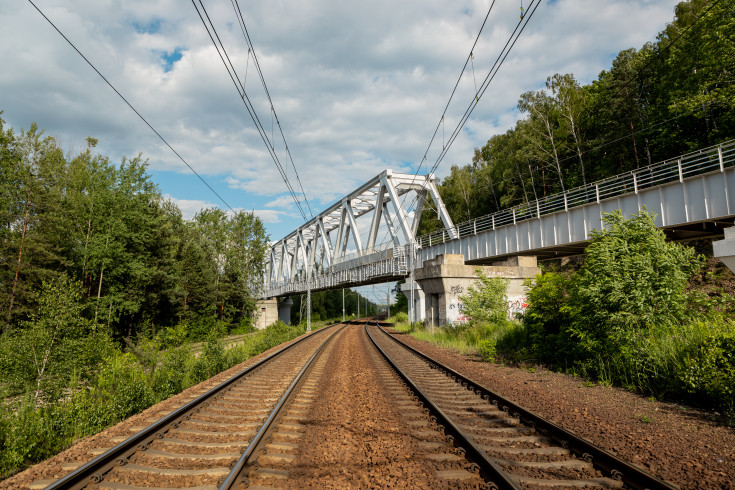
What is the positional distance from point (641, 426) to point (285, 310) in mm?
80567

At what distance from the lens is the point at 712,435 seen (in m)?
5.31

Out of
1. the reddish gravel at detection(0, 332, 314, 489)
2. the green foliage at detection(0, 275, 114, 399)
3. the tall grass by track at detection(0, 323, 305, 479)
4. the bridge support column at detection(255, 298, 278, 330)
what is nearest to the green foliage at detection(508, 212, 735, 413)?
the reddish gravel at detection(0, 332, 314, 489)

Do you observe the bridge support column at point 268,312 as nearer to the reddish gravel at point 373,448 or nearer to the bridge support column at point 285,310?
the bridge support column at point 285,310

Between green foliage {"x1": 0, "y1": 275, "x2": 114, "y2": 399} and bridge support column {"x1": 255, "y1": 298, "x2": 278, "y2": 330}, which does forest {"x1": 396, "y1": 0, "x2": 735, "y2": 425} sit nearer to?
green foliage {"x1": 0, "y1": 275, "x2": 114, "y2": 399}

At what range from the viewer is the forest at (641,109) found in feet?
89.0

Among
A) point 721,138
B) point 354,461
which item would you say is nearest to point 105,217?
point 354,461

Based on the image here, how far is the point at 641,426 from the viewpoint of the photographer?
227 inches

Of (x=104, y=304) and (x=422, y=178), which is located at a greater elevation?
(x=422, y=178)

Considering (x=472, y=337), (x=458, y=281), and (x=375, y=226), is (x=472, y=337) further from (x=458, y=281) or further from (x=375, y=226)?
(x=375, y=226)

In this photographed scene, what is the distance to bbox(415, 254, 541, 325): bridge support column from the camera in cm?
2064

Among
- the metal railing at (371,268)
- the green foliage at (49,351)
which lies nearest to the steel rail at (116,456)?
the green foliage at (49,351)

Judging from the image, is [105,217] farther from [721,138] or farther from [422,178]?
[721,138]

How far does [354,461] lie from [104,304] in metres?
28.6

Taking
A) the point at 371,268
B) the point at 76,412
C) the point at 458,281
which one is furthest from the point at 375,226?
the point at 76,412
